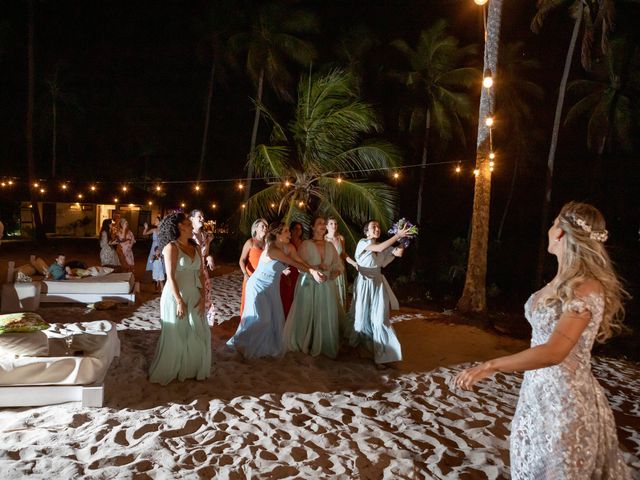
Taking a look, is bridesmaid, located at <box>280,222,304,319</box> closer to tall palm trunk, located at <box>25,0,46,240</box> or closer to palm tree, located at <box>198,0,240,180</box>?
palm tree, located at <box>198,0,240,180</box>

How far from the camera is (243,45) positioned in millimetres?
22812

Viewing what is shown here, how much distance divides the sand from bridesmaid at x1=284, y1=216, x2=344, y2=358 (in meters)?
0.29

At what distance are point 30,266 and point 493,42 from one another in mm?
11517

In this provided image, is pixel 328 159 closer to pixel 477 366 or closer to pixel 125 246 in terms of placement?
pixel 125 246

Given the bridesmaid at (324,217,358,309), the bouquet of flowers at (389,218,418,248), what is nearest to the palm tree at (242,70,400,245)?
the bridesmaid at (324,217,358,309)

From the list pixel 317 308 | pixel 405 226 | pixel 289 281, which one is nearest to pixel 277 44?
pixel 289 281

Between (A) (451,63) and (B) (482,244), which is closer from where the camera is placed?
(B) (482,244)

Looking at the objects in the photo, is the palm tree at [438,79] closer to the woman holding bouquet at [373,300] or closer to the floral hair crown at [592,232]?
the woman holding bouquet at [373,300]

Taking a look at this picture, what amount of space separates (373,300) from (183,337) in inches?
105

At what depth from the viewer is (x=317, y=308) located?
6.91 m

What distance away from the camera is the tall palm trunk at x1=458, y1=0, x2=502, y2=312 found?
10.6 metres

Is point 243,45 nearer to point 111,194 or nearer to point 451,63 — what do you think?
point 451,63


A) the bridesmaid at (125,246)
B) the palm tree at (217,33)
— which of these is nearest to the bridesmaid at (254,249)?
the bridesmaid at (125,246)

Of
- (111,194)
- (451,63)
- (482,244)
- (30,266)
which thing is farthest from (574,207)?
(111,194)
